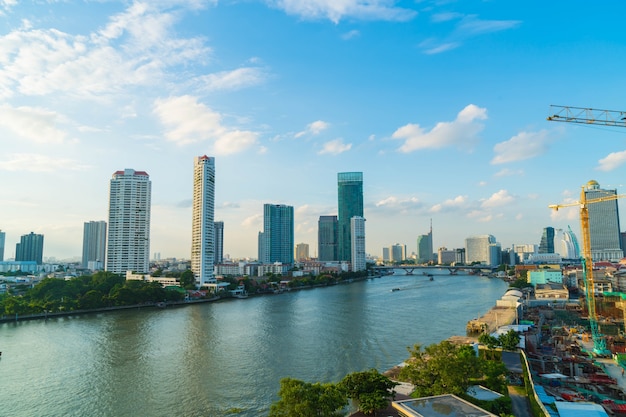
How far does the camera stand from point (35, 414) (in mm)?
8438

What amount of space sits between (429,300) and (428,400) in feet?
71.9

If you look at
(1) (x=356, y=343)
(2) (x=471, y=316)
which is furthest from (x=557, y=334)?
(1) (x=356, y=343)

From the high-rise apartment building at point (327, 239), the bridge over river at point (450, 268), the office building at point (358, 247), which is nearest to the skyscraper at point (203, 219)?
the office building at point (358, 247)

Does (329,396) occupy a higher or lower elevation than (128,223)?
lower

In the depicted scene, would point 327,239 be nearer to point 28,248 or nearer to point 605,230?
point 605,230

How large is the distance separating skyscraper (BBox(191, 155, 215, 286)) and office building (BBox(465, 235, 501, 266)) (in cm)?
6269

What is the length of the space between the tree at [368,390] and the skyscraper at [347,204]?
65483 millimetres

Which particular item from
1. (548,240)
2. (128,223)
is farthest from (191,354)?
(548,240)

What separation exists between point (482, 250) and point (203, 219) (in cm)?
7165

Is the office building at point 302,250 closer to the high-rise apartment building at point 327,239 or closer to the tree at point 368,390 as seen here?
the high-rise apartment building at point 327,239

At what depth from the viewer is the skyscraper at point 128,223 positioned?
36.8 m

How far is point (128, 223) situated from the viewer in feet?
123

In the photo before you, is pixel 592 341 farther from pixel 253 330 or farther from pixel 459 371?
pixel 253 330

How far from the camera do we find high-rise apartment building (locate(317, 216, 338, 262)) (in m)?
76.4
